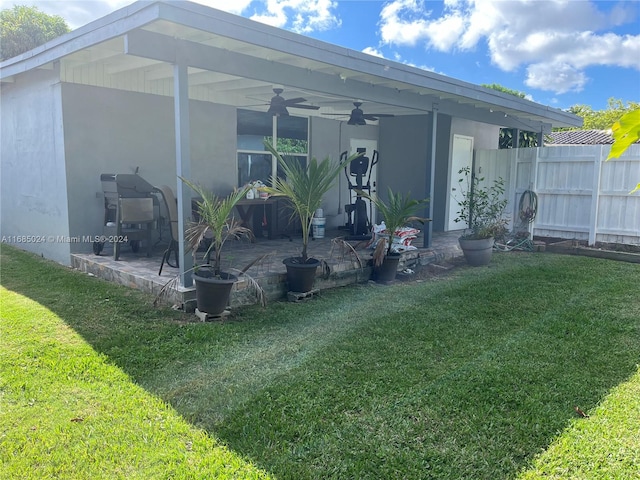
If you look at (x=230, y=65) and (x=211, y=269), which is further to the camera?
(x=230, y=65)

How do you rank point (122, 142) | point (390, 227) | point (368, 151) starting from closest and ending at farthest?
point (390, 227)
point (122, 142)
point (368, 151)

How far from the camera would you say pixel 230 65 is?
4.77m

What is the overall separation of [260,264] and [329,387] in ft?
8.76

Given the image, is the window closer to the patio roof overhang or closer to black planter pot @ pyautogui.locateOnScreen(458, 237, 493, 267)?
the patio roof overhang

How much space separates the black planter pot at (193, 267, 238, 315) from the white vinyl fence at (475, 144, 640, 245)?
6757mm

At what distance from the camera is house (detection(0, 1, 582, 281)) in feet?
14.4

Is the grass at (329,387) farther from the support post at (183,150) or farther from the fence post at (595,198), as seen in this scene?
the fence post at (595,198)

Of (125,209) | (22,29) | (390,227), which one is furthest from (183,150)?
(22,29)

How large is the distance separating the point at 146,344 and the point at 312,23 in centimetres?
603

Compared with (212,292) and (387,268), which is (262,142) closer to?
(387,268)

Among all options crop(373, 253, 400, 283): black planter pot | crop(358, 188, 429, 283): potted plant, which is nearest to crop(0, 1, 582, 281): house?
crop(358, 188, 429, 283): potted plant

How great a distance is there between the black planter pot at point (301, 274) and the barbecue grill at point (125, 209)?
217 cm

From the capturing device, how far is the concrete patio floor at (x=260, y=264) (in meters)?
4.93

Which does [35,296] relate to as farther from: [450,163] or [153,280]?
[450,163]
